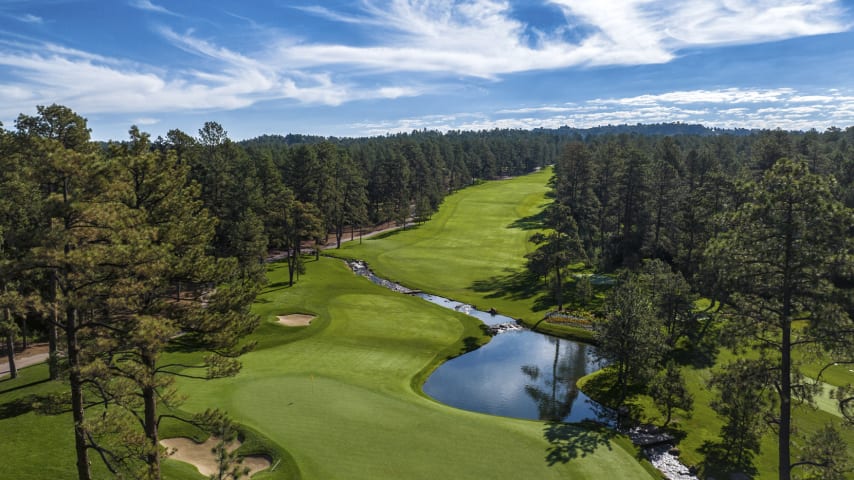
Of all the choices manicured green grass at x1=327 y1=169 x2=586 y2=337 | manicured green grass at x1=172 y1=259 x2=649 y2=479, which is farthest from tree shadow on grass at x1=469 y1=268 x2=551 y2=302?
manicured green grass at x1=172 y1=259 x2=649 y2=479

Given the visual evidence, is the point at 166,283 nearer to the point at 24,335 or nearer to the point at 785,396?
the point at 785,396

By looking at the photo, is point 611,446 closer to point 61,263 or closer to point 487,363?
point 487,363

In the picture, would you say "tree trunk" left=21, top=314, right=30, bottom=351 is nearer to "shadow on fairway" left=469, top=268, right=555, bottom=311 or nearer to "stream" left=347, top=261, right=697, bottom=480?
"stream" left=347, top=261, right=697, bottom=480

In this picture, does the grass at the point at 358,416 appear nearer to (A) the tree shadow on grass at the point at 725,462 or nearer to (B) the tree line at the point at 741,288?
(A) the tree shadow on grass at the point at 725,462

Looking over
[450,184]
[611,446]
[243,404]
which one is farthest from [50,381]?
[450,184]

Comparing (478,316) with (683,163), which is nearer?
(478,316)

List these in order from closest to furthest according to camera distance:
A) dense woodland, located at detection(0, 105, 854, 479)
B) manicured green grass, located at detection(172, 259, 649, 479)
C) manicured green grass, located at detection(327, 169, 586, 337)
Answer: dense woodland, located at detection(0, 105, 854, 479) → manicured green grass, located at detection(172, 259, 649, 479) → manicured green grass, located at detection(327, 169, 586, 337)
